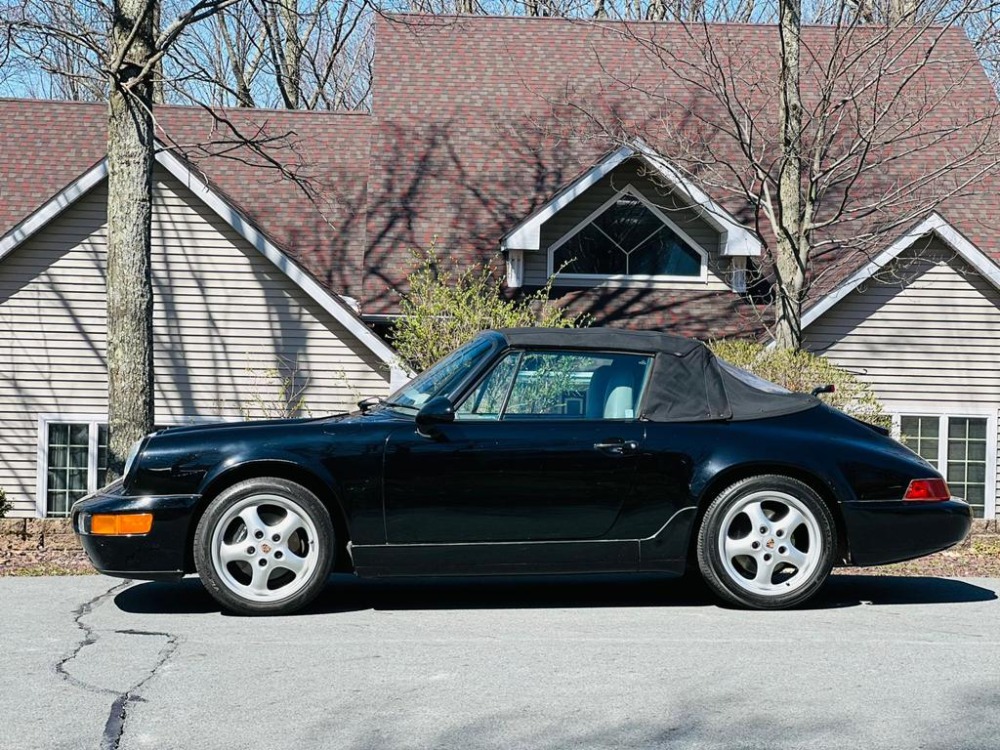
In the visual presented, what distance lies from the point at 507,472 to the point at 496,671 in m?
1.47

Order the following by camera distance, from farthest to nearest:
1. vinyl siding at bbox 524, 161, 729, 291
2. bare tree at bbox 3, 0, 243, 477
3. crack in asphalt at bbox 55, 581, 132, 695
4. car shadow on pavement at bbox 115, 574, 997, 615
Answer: vinyl siding at bbox 524, 161, 729, 291
bare tree at bbox 3, 0, 243, 477
car shadow on pavement at bbox 115, 574, 997, 615
crack in asphalt at bbox 55, 581, 132, 695

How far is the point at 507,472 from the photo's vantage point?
663cm

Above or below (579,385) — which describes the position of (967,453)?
below

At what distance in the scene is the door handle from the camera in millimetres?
6707

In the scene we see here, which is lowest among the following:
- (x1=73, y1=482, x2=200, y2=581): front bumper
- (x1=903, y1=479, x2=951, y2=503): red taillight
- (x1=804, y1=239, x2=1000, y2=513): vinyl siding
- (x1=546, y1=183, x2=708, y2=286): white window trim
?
(x1=73, y1=482, x2=200, y2=581): front bumper

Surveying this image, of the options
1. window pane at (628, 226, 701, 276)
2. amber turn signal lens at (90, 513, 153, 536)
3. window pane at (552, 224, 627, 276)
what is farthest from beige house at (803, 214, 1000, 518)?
amber turn signal lens at (90, 513, 153, 536)

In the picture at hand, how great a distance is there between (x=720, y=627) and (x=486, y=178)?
13.0 metres

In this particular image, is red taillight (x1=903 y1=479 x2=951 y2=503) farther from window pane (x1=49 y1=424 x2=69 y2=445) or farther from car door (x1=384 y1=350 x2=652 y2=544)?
window pane (x1=49 y1=424 x2=69 y2=445)

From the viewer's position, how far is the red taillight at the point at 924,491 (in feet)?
22.6

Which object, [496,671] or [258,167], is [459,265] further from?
[496,671]

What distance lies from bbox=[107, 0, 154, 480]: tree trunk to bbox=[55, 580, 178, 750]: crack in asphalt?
3786mm

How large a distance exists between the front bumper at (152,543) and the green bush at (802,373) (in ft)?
22.6

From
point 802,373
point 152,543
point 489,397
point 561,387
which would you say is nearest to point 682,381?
point 561,387

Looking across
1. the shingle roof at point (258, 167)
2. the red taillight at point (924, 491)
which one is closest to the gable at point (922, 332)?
the shingle roof at point (258, 167)
